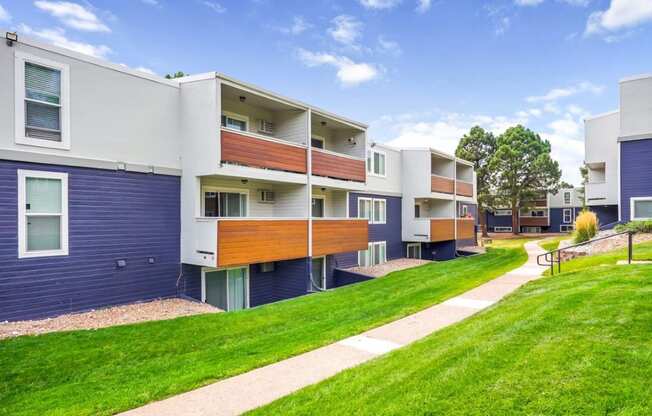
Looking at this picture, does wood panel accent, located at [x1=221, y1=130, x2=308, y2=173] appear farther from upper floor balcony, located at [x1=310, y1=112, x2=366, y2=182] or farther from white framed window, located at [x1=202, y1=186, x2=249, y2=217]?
white framed window, located at [x1=202, y1=186, x2=249, y2=217]

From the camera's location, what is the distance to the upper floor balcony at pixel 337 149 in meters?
14.4

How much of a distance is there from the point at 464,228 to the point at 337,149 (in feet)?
44.3

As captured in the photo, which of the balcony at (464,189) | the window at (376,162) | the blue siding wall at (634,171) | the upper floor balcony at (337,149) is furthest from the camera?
the balcony at (464,189)

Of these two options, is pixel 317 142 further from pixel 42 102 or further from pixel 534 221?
pixel 534 221

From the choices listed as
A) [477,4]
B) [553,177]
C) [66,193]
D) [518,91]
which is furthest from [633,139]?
[553,177]

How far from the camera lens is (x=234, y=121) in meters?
12.9

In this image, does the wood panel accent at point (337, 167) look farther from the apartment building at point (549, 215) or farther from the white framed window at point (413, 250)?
the apartment building at point (549, 215)

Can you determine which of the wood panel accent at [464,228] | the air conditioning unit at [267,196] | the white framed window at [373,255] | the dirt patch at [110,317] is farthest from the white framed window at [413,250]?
the dirt patch at [110,317]

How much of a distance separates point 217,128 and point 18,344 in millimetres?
6459

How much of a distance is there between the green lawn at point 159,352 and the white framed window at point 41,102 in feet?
14.5

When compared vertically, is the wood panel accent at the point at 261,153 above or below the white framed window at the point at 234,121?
below

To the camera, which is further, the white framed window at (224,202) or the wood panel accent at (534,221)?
the wood panel accent at (534,221)

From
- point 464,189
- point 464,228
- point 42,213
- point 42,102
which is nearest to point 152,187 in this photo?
point 42,213

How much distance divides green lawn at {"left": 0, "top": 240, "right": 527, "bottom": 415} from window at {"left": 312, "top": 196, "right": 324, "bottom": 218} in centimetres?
576
